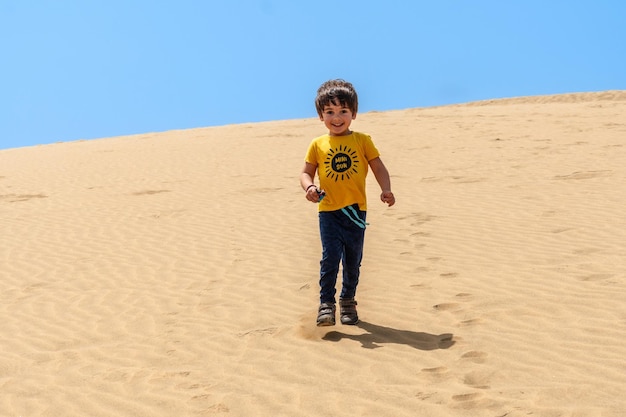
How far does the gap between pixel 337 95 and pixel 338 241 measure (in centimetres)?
89

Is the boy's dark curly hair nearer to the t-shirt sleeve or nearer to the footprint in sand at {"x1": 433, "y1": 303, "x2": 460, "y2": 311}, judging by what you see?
the t-shirt sleeve

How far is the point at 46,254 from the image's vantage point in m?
8.49

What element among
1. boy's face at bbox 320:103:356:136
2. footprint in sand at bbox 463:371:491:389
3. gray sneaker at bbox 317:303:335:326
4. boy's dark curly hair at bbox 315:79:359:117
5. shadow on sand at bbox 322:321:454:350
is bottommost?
footprint in sand at bbox 463:371:491:389

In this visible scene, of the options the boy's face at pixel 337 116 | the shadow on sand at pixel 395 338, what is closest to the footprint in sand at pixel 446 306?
the shadow on sand at pixel 395 338

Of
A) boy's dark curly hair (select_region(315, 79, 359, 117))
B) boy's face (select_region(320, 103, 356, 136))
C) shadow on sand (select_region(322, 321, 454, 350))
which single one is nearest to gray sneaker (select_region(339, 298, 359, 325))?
shadow on sand (select_region(322, 321, 454, 350))

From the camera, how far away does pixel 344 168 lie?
4.68 metres

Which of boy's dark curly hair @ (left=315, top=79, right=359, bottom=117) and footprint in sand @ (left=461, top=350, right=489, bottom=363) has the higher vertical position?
boy's dark curly hair @ (left=315, top=79, right=359, bottom=117)

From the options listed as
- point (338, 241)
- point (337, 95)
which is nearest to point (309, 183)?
point (338, 241)

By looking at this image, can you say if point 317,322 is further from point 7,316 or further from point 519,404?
point 7,316

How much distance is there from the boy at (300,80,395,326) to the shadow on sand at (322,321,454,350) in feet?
0.57

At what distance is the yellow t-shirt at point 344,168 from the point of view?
4.68m

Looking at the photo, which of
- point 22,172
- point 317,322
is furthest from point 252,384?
point 22,172

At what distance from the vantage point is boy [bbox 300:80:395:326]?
183 inches

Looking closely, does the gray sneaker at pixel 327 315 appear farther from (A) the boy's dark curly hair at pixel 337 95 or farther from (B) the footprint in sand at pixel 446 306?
(A) the boy's dark curly hair at pixel 337 95
